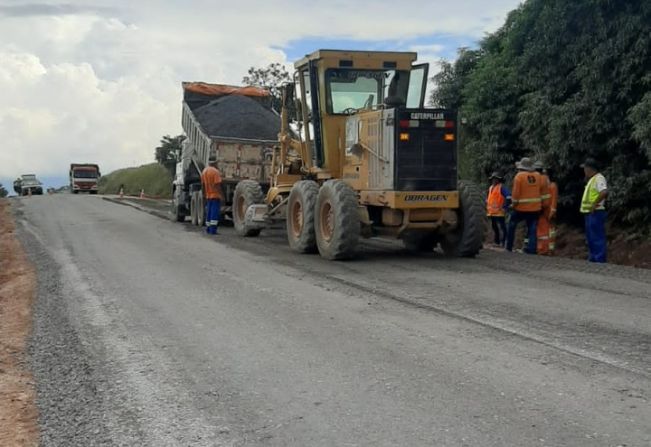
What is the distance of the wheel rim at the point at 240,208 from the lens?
665 inches

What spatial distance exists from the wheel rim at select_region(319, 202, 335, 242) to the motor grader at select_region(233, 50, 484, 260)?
0.02 meters

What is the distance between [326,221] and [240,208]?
4.94m

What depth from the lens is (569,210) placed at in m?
18.3

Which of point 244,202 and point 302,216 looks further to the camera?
point 244,202

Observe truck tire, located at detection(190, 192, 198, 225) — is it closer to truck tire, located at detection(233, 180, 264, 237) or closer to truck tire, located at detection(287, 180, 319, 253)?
truck tire, located at detection(233, 180, 264, 237)

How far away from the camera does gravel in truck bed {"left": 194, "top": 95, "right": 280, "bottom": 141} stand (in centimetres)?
1939

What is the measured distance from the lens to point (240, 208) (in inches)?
674

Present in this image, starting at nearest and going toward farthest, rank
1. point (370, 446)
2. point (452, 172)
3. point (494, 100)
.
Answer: point (370, 446) < point (452, 172) < point (494, 100)

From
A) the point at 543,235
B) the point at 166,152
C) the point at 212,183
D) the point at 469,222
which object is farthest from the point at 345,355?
the point at 166,152

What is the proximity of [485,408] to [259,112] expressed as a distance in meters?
16.1

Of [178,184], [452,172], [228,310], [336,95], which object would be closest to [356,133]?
[336,95]

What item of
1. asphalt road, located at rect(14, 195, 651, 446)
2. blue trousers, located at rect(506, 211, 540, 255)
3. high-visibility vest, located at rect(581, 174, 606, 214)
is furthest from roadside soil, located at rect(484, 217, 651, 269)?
asphalt road, located at rect(14, 195, 651, 446)

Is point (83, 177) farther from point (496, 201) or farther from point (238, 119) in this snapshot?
point (496, 201)

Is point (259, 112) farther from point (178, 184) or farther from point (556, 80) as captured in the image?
point (556, 80)
